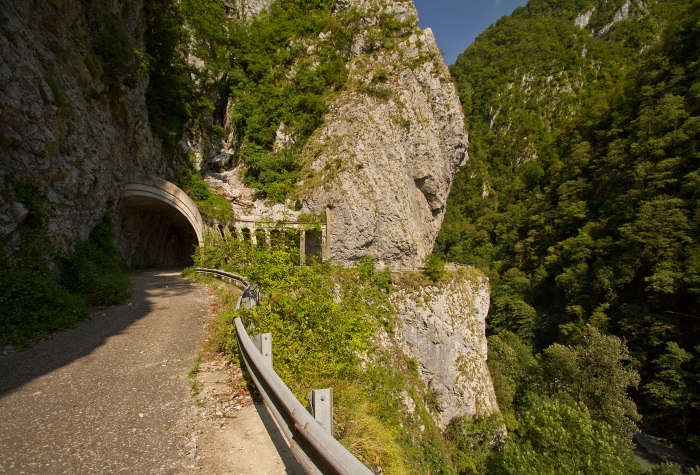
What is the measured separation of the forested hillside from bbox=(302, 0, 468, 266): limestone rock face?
14396 millimetres

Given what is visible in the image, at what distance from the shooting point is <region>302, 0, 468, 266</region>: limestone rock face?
2238 centimetres

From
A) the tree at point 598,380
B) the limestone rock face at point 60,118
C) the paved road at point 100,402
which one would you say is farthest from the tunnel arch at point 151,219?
the tree at point 598,380

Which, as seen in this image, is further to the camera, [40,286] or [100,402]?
[40,286]

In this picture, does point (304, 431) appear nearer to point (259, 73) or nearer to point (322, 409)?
point (322, 409)

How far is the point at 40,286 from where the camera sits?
7203 mm

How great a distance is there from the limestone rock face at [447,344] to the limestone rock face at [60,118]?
48.2ft

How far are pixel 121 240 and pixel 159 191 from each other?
337 cm

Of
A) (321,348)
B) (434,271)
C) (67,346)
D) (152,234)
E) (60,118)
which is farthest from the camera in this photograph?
(152,234)

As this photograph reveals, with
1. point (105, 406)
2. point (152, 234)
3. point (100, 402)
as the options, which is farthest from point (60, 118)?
point (152, 234)

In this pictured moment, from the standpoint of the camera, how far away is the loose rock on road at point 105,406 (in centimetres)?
266

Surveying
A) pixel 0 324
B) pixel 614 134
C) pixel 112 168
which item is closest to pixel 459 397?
pixel 0 324

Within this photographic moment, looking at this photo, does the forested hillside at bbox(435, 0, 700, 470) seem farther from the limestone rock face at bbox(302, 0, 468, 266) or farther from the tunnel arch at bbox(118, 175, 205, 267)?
the tunnel arch at bbox(118, 175, 205, 267)

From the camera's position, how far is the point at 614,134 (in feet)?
150

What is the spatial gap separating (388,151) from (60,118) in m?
20.1
